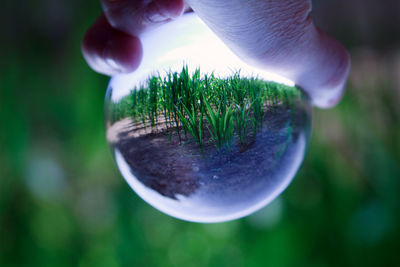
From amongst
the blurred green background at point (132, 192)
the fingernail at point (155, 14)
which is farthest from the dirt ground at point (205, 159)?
the blurred green background at point (132, 192)

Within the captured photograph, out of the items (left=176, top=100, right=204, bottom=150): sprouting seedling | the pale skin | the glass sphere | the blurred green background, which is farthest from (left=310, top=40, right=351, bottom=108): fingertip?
the blurred green background

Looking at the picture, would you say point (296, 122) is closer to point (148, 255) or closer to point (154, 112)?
point (154, 112)

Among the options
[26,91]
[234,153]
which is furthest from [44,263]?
[234,153]

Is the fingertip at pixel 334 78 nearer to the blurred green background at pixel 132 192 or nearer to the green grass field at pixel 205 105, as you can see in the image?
the green grass field at pixel 205 105

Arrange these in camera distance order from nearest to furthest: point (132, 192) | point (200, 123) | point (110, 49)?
1. point (200, 123)
2. point (110, 49)
3. point (132, 192)

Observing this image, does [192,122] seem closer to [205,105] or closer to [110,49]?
[205,105]

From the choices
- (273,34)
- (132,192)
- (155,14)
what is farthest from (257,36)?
(132,192)
